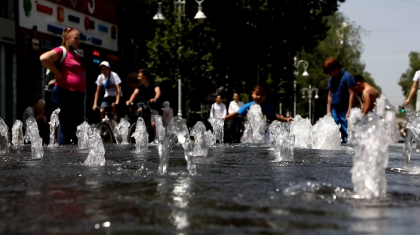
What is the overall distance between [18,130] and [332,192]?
1328 centimetres

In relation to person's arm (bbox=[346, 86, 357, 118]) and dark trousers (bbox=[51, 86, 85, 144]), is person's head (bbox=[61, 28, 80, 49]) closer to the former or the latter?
dark trousers (bbox=[51, 86, 85, 144])

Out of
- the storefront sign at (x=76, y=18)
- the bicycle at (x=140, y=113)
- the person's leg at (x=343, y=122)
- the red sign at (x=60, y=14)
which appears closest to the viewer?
the person's leg at (x=343, y=122)

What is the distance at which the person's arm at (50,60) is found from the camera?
12078 mm

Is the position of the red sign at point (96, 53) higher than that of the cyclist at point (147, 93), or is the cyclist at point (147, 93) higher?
the red sign at point (96, 53)

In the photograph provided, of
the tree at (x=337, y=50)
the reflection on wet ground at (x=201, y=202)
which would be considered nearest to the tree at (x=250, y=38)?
the reflection on wet ground at (x=201, y=202)

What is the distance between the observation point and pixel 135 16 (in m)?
48.1

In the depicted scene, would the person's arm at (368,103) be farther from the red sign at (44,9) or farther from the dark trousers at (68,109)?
the red sign at (44,9)

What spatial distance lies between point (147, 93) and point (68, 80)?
5688 mm

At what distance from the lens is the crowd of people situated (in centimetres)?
1252

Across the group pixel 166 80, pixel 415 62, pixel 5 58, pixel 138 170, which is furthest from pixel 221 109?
pixel 415 62

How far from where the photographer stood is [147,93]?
18.2 m

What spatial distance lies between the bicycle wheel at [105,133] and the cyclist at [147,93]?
1.16m

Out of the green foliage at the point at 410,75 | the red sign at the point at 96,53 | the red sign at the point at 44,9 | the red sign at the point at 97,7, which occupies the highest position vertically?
the green foliage at the point at 410,75

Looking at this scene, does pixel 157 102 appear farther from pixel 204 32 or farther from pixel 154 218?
pixel 204 32
